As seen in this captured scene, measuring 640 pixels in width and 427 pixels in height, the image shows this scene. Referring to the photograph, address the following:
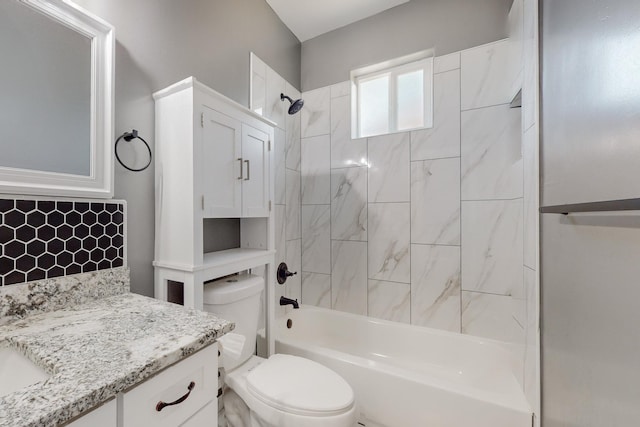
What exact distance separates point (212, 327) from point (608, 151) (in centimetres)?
109

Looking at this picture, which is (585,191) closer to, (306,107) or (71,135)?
(71,135)

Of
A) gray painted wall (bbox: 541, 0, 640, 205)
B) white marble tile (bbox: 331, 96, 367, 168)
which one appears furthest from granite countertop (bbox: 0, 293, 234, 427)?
white marble tile (bbox: 331, 96, 367, 168)

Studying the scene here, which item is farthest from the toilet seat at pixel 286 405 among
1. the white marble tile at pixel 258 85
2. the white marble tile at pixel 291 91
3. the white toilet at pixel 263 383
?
the white marble tile at pixel 291 91

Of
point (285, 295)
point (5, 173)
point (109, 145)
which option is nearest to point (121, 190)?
point (109, 145)

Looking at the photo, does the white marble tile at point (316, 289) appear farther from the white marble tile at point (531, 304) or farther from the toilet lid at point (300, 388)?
the white marble tile at point (531, 304)

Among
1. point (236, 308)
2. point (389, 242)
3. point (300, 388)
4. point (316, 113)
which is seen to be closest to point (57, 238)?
point (236, 308)

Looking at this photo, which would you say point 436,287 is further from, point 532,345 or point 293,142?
point 293,142

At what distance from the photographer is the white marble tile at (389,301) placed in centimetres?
196

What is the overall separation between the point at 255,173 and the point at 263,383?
1.06 m

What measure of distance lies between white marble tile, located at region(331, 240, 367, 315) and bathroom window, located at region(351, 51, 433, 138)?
981mm

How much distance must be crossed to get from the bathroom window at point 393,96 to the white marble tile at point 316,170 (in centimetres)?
32

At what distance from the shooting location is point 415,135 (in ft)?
6.36

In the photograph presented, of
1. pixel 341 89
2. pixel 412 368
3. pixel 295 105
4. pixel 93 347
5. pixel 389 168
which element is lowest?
pixel 412 368

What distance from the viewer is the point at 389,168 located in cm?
203
